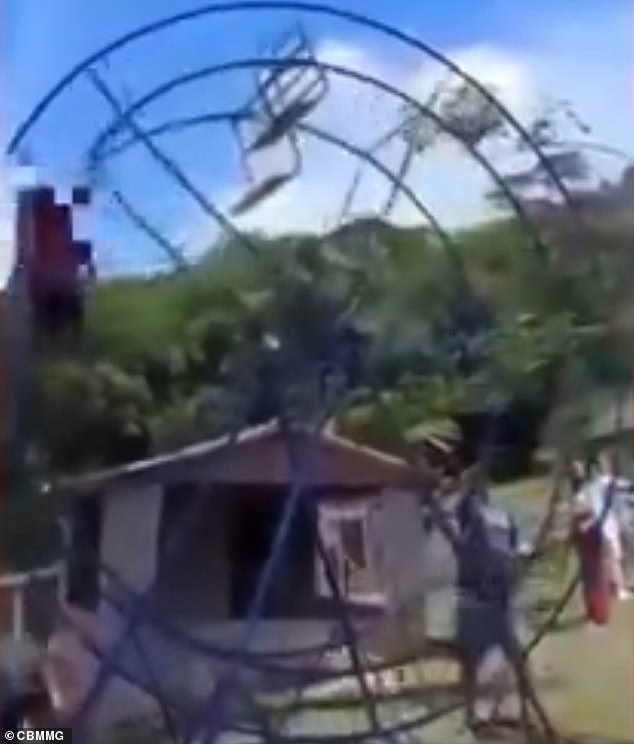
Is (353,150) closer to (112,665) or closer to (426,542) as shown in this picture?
(426,542)

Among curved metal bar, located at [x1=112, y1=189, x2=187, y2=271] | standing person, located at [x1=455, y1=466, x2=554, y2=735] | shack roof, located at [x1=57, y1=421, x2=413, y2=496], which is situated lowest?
standing person, located at [x1=455, y1=466, x2=554, y2=735]

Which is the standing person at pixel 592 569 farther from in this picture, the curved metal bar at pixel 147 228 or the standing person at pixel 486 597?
the curved metal bar at pixel 147 228

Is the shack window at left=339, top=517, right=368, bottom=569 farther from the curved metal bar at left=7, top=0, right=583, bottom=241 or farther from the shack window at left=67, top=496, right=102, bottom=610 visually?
the curved metal bar at left=7, top=0, right=583, bottom=241

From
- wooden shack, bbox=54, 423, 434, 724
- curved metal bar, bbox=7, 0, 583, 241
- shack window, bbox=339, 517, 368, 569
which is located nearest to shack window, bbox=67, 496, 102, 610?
wooden shack, bbox=54, 423, 434, 724

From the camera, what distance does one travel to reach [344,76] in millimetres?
1484

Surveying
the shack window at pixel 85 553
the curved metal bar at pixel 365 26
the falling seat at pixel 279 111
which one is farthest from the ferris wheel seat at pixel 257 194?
the shack window at pixel 85 553

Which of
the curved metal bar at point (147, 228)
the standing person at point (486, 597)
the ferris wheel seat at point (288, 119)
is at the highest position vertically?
the ferris wheel seat at point (288, 119)

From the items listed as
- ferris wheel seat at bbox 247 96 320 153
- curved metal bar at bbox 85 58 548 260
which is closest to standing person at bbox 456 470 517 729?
curved metal bar at bbox 85 58 548 260

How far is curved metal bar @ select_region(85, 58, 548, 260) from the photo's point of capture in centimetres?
148

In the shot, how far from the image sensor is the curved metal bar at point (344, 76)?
1480 millimetres

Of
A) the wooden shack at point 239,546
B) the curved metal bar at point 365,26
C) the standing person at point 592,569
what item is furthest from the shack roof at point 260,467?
the curved metal bar at point 365,26

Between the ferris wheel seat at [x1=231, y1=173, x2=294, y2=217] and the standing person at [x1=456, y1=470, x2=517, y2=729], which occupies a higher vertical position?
the ferris wheel seat at [x1=231, y1=173, x2=294, y2=217]

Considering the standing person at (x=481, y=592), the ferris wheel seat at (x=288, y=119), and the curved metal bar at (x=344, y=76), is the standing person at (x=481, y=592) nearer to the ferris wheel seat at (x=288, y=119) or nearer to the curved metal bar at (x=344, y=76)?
the curved metal bar at (x=344, y=76)

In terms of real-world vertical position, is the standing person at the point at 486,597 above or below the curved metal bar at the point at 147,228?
below
